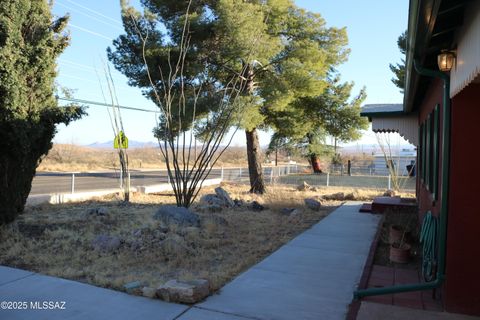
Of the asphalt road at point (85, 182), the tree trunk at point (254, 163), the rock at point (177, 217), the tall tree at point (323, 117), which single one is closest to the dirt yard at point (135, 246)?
the rock at point (177, 217)

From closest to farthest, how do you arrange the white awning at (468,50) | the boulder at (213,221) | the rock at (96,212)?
the white awning at (468,50), the boulder at (213,221), the rock at (96,212)

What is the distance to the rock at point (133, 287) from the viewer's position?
14.9ft

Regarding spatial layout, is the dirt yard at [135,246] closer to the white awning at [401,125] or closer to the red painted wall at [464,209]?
the red painted wall at [464,209]

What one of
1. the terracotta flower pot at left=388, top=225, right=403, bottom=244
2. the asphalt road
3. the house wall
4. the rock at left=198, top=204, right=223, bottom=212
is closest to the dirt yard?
the rock at left=198, top=204, right=223, bottom=212

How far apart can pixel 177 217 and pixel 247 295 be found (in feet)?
12.0

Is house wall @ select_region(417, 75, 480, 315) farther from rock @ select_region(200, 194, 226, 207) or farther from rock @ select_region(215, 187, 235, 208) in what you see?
rock @ select_region(215, 187, 235, 208)

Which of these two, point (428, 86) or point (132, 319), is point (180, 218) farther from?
point (428, 86)

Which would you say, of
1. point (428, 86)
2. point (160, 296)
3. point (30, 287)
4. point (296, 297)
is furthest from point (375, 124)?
point (30, 287)

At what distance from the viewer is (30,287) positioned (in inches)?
183

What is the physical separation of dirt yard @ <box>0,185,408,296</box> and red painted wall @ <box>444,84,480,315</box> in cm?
253

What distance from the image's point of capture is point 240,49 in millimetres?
12688

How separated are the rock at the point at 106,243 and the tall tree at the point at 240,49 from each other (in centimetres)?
702

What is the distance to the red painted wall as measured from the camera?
4.06 m

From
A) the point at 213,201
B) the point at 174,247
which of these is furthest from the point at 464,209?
the point at 213,201
